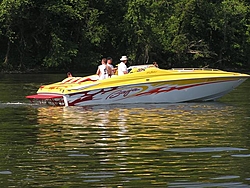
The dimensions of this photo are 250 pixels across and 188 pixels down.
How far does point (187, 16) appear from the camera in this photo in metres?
57.9

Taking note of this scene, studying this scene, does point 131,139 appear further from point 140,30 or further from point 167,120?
point 140,30

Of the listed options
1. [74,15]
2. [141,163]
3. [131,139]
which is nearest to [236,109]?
[131,139]

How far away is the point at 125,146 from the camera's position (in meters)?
13.3

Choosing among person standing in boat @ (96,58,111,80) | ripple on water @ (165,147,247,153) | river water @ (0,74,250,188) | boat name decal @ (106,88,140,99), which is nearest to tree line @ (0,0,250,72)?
person standing in boat @ (96,58,111,80)

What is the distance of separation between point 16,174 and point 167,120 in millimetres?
7540

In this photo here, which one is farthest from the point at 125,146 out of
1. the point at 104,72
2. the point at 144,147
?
the point at 104,72

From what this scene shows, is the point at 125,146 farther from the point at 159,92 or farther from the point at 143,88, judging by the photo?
the point at 159,92

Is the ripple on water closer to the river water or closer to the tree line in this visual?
the river water

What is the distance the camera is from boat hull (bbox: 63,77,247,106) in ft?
71.6

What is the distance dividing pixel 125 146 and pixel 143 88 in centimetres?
917

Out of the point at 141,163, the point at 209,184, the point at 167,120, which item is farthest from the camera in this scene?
the point at 167,120

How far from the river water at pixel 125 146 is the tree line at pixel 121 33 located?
31.6m

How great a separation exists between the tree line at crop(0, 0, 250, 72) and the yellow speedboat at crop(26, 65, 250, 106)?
28.8 metres

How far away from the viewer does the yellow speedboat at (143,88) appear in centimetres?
2172
